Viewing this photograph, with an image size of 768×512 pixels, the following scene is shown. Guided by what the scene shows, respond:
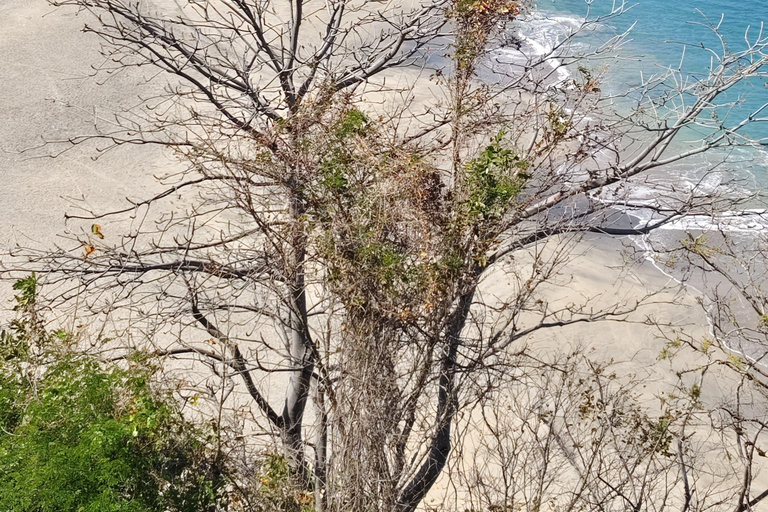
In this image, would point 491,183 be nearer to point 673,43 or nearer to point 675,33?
point 673,43

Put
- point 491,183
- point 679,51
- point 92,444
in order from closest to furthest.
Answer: point 92,444 < point 491,183 < point 679,51

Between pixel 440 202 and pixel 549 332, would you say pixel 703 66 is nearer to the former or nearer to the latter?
pixel 549 332

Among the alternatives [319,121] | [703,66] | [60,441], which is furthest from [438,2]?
[703,66]

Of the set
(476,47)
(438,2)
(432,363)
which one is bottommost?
(432,363)

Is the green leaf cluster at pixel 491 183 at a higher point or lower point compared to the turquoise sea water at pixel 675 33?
lower

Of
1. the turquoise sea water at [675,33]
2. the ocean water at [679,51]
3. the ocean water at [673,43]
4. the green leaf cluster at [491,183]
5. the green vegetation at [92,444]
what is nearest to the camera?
the green vegetation at [92,444]

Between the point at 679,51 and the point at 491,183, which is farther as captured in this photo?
the point at 679,51

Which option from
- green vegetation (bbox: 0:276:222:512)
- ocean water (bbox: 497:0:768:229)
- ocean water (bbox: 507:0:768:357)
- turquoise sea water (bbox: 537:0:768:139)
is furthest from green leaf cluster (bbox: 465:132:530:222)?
turquoise sea water (bbox: 537:0:768:139)

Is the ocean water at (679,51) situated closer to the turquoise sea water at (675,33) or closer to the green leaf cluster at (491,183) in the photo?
the turquoise sea water at (675,33)

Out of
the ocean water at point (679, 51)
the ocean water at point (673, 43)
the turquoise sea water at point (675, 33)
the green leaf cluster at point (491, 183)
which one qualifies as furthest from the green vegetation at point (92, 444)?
the turquoise sea water at point (675, 33)

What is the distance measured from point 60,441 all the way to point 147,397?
72 centimetres

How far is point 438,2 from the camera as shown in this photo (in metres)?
8.62

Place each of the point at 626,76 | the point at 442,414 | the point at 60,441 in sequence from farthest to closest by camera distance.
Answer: the point at 626,76 < the point at 442,414 < the point at 60,441

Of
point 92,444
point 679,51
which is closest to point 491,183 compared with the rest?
point 92,444
